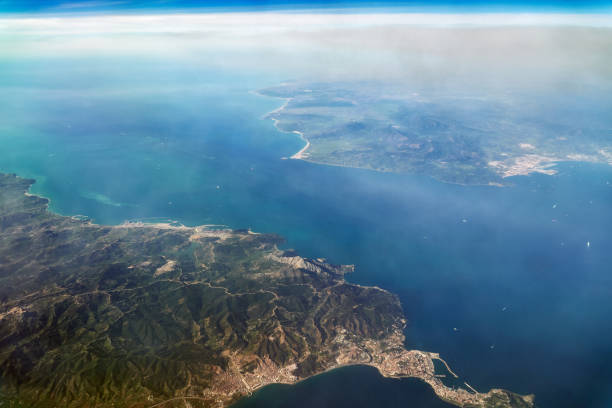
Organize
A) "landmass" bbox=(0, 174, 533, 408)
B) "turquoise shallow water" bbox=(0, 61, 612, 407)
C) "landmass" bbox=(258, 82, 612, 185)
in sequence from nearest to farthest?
"landmass" bbox=(0, 174, 533, 408) → "turquoise shallow water" bbox=(0, 61, 612, 407) → "landmass" bbox=(258, 82, 612, 185)

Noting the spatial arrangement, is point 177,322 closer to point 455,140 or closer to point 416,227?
point 416,227

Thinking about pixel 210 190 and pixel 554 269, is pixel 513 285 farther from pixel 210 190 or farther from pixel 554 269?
pixel 210 190

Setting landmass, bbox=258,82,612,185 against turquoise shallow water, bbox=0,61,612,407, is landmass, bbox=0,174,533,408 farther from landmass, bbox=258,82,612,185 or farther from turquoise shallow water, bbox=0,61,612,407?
landmass, bbox=258,82,612,185

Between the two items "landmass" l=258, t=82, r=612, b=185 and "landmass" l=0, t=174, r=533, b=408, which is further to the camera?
"landmass" l=258, t=82, r=612, b=185

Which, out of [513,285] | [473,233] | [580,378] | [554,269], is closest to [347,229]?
[473,233]

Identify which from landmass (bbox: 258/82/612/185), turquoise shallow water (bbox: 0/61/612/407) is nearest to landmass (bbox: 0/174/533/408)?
turquoise shallow water (bbox: 0/61/612/407)

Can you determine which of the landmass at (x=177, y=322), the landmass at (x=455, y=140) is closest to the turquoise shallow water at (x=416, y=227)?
the landmass at (x=177, y=322)

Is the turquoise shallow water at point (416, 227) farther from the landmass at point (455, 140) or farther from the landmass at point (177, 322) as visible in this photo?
the landmass at point (455, 140)

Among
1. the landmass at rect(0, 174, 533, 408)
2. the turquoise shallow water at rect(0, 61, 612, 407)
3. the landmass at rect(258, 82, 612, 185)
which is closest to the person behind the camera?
the landmass at rect(0, 174, 533, 408)
